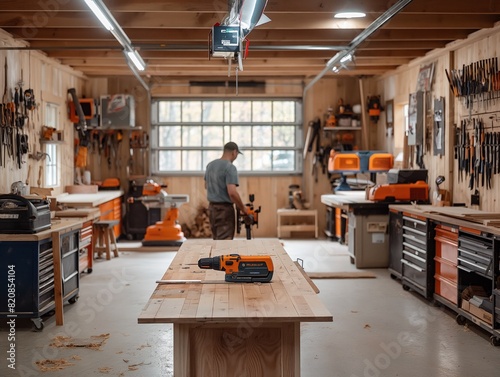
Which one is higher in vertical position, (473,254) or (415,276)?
(473,254)

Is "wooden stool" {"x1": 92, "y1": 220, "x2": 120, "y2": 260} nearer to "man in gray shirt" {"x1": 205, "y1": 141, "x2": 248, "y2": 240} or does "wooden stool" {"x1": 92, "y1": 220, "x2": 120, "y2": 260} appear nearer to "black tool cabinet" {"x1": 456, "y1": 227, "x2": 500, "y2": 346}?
"man in gray shirt" {"x1": 205, "y1": 141, "x2": 248, "y2": 240}

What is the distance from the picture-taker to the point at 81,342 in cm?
493

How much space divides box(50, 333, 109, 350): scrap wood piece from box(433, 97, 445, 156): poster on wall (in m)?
4.73

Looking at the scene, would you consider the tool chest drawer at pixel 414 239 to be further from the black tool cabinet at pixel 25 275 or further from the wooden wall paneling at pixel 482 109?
the black tool cabinet at pixel 25 275

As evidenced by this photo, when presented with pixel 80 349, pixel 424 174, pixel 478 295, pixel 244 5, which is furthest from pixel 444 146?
pixel 80 349

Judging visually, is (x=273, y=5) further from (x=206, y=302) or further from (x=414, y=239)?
(x=206, y=302)

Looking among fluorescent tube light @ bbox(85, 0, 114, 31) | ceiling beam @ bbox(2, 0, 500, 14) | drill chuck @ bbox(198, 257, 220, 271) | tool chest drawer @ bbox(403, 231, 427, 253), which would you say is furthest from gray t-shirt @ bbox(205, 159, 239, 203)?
drill chuck @ bbox(198, 257, 220, 271)

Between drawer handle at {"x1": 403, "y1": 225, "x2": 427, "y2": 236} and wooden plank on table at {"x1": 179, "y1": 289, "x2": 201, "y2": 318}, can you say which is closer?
wooden plank on table at {"x1": 179, "y1": 289, "x2": 201, "y2": 318}

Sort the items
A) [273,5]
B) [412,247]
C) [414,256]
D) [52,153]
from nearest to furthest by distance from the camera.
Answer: [273,5]
[414,256]
[412,247]
[52,153]

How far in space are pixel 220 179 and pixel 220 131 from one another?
4.64 m

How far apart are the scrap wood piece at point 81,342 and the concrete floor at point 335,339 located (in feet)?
0.10

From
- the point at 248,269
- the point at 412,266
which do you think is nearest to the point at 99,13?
the point at 248,269

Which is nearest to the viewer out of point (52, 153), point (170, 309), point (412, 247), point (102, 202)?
point (170, 309)

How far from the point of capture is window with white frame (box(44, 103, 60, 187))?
A: 29.5 ft
